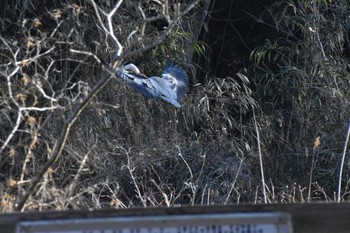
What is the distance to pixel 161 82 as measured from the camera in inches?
269

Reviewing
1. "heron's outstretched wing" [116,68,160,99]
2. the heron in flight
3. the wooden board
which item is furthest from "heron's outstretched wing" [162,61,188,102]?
the wooden board

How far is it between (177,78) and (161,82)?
0.94 ft

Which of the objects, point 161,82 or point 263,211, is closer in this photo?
point 263,211

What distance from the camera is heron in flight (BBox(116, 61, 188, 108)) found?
660cm

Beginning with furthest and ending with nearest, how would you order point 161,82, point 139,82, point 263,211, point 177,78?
point 177,78, point 161,82, point 139,82, point 263,211

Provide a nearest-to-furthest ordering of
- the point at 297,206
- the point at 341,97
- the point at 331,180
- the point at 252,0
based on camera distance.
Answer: the point at 297,206, the point at 331,180, the point at 341,97, the point at 252,0

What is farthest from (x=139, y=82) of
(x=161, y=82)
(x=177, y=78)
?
(x=177, y=78)

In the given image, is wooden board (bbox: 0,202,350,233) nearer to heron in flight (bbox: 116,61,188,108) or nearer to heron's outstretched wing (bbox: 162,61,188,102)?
heron in flight (bbox: 116,61,188,108)

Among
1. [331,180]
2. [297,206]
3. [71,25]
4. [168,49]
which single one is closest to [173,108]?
[168,49]

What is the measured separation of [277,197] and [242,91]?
90.2 inches

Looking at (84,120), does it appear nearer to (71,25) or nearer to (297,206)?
(71,25)

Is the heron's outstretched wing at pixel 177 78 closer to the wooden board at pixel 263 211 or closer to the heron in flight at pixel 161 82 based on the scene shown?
the heron in flight at pixel 161 82

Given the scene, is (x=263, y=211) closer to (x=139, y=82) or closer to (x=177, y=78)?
(x=139, y=82)

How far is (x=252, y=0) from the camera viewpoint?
8477 mm
